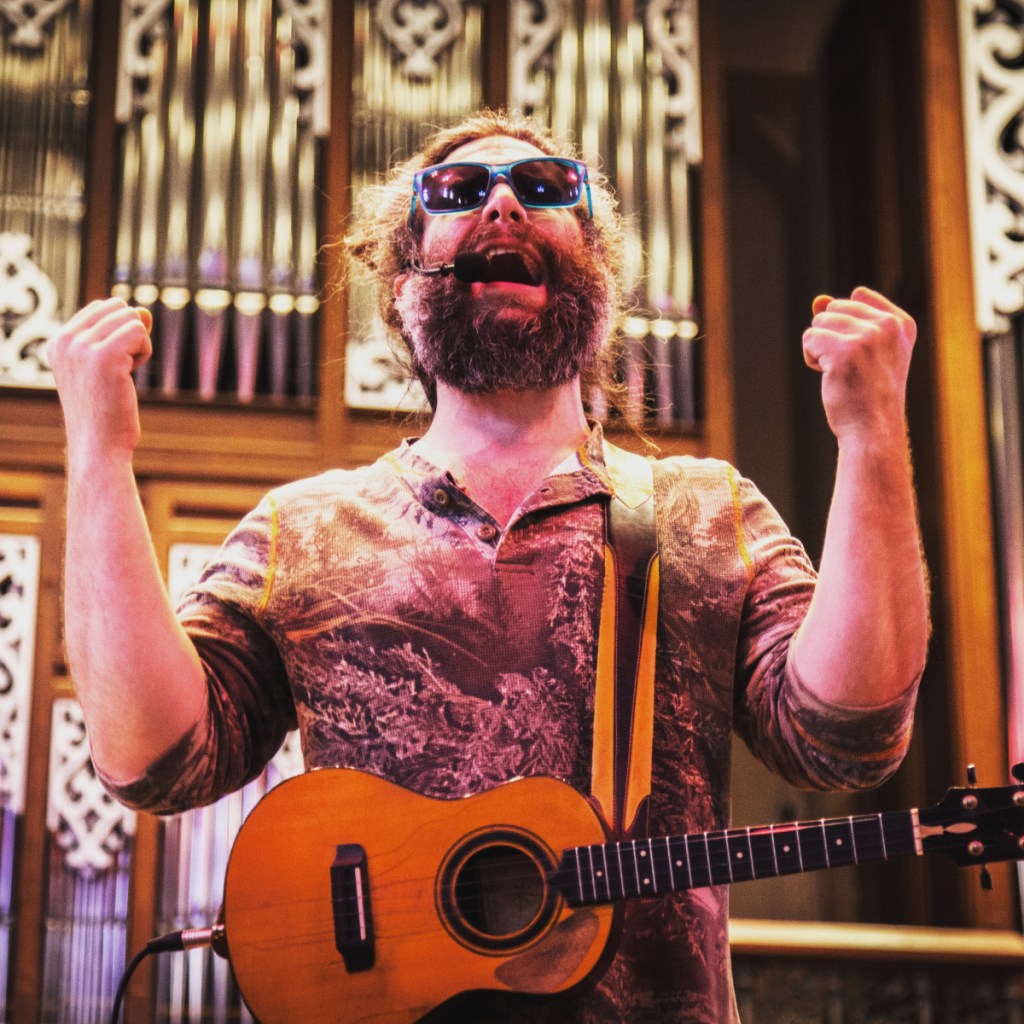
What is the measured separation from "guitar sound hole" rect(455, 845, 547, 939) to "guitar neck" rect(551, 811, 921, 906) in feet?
0.13

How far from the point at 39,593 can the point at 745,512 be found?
285 centimetres

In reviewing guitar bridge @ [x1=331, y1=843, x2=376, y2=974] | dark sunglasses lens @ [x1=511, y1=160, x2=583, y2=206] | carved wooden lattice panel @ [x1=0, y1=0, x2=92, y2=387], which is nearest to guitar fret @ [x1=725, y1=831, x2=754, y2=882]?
guitar bridge @ [x1=331, y1=843, x2=376, y2=974]

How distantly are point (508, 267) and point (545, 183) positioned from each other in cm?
14

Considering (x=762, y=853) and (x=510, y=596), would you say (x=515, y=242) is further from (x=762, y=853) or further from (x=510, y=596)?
(x=762, y=853)

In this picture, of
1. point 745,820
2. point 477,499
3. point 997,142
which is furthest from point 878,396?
point 745,820

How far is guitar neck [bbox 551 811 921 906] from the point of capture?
1.33 meters

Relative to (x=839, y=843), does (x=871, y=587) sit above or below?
above

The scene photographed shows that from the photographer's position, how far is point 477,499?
166cm

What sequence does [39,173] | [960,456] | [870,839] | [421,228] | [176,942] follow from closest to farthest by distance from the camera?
1. [870,839]
2. [176,942]
3. [421,228]
4. [960,456]
5. [39,173]

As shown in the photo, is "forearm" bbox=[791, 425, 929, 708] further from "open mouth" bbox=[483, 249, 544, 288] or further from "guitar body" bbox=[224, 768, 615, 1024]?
"open mouth" bbox=[483, 249, 544, 288]

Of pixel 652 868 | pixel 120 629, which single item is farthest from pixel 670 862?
pixel 120 629

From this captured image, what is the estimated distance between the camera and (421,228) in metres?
1.88

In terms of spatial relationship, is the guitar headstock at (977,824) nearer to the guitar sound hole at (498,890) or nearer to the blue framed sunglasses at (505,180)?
the guitar sound hole at (498,890)

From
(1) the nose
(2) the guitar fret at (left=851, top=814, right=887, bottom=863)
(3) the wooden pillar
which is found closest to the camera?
(2) the guitar fret at (left=851, top=814, right=887, bottom=863)
